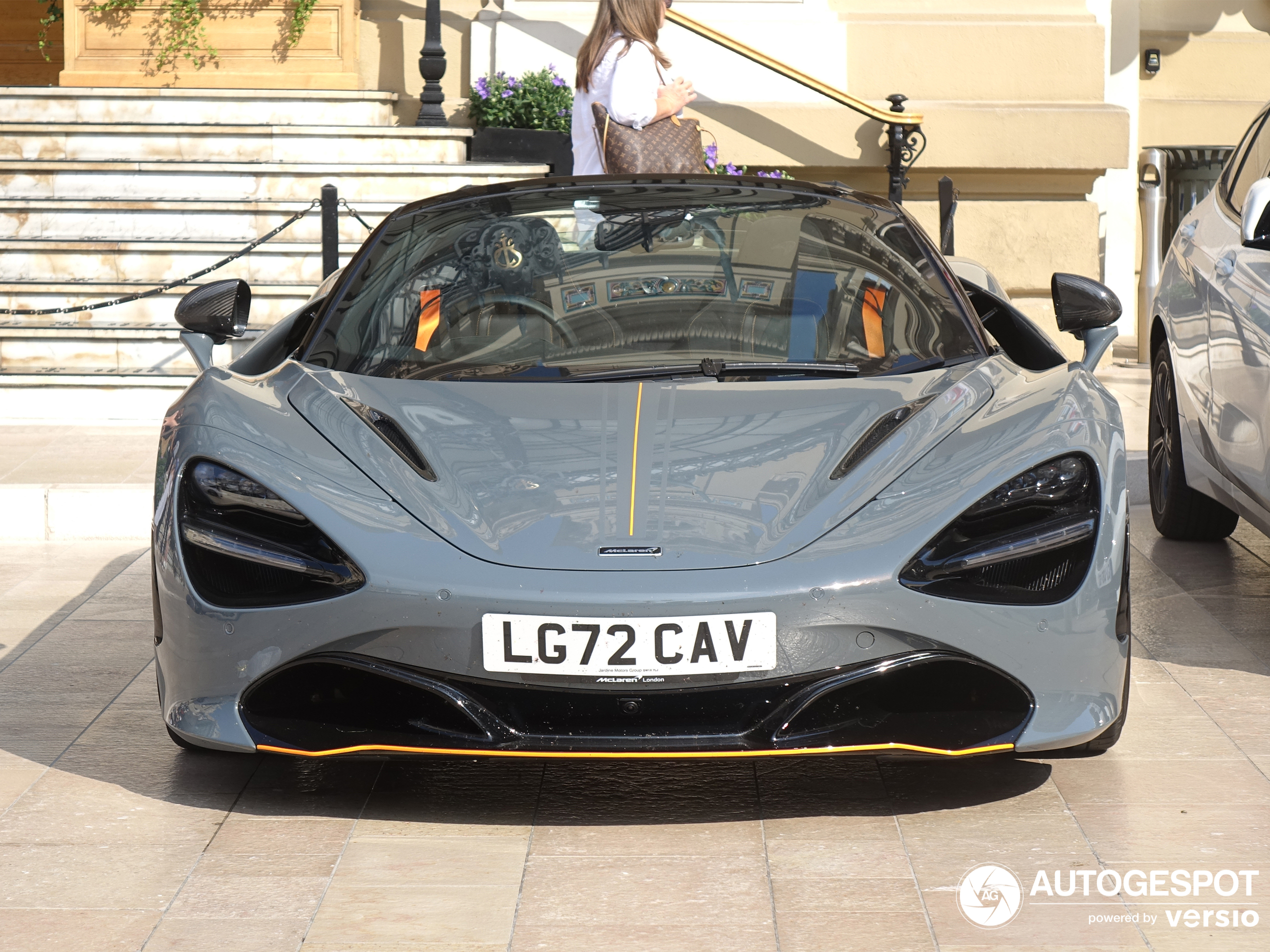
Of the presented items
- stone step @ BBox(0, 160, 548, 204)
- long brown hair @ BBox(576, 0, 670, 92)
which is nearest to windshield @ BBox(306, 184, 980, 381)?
long brown hair @ BBox(576, 0, 670, 92)

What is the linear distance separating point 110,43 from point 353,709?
31.1 ft

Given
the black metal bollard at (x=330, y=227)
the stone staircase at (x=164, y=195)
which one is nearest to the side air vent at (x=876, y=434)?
the black metal bollard at (x=330, y=227)

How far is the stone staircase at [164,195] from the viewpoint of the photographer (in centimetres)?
912

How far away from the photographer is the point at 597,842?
3.09 metres

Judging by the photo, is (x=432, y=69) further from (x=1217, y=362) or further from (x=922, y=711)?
(x=922, y=711)

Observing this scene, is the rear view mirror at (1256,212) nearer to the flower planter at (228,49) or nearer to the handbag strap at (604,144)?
the handbag strap at (604,144)

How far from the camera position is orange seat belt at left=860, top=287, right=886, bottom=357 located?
150 inches

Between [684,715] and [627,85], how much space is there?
3973mm

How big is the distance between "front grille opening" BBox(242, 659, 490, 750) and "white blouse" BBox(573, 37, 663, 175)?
11.9 ft

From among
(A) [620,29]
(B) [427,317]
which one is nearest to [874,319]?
(B) [427,317]

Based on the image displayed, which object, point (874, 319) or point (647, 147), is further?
point (647, 147)

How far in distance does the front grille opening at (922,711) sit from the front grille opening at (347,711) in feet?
2.00

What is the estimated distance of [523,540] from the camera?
9.82ft

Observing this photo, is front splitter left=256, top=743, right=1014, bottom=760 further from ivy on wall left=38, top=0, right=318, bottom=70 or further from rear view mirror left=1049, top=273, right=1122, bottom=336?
ivy on wall left=38, top=0, right=318, bottom=70
